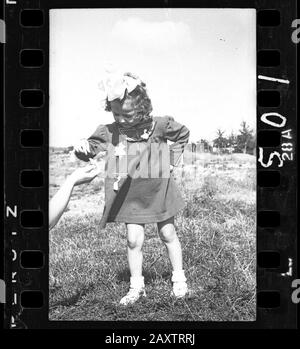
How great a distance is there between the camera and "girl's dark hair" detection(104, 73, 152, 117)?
5.16 m

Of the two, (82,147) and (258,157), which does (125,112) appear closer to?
(82,147)

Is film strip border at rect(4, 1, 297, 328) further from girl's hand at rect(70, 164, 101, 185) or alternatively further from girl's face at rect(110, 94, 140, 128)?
girl's face at rect(110, 94, 140, 128)

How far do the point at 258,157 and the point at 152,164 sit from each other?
0.63m

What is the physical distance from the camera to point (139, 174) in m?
5.24

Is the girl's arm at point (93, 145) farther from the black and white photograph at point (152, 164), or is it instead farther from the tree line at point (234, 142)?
the tree line at point (234, 142)

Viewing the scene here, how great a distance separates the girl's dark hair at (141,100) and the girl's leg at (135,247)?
679 millimetres

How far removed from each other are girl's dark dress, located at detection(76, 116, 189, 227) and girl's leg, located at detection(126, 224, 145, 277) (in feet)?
0.16

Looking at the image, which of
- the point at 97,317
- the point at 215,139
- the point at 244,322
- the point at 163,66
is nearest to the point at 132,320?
the point at 97,317

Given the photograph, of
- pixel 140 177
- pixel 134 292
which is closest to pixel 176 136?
pixel 140 177

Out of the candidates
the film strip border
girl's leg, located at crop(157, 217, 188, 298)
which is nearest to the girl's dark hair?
the film strip border

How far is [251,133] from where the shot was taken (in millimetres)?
5184

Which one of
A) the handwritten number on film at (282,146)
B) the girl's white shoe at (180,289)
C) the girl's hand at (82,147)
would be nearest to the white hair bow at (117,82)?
the girl's hand at (82,147)

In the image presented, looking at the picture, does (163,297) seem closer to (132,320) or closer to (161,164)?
(132,320)

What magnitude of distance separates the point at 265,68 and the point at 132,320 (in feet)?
5.52
